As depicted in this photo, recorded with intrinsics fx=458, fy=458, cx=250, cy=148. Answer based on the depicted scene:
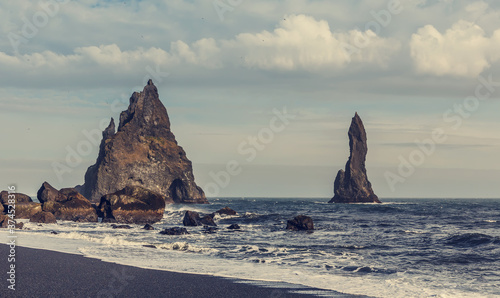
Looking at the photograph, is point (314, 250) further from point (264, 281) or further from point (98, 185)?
point (98, 185)

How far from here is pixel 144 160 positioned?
174000mm

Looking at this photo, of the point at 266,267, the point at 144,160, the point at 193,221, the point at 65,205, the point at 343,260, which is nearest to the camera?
the point at 266,267

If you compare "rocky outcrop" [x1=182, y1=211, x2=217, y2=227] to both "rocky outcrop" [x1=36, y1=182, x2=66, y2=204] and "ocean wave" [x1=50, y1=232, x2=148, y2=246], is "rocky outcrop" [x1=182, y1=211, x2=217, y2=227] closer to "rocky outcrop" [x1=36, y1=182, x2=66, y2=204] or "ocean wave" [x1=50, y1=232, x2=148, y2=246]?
"ocean wave" [x1=50, y1=232, x2=148, y2=246]

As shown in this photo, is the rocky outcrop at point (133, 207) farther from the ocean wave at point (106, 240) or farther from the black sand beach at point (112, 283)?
the black sand beach at point (112, 283)

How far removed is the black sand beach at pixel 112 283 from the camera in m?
13.3

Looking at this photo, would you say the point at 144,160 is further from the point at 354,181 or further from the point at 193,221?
the point at 193,221

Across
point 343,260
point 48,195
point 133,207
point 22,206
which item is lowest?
point 343,260

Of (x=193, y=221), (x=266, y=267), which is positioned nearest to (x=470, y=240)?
(x=266, y=267)

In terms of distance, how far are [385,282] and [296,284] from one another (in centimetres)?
376

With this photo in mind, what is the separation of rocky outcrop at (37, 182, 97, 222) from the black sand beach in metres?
38.3

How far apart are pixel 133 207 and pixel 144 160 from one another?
403ft

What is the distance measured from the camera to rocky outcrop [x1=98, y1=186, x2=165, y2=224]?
175ft

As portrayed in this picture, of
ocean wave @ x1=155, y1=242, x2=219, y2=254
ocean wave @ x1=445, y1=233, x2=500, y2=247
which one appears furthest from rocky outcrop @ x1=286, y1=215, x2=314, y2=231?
ocean wave @ x1=155, y1=242, x2=219, y2=254

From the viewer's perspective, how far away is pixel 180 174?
606ft
